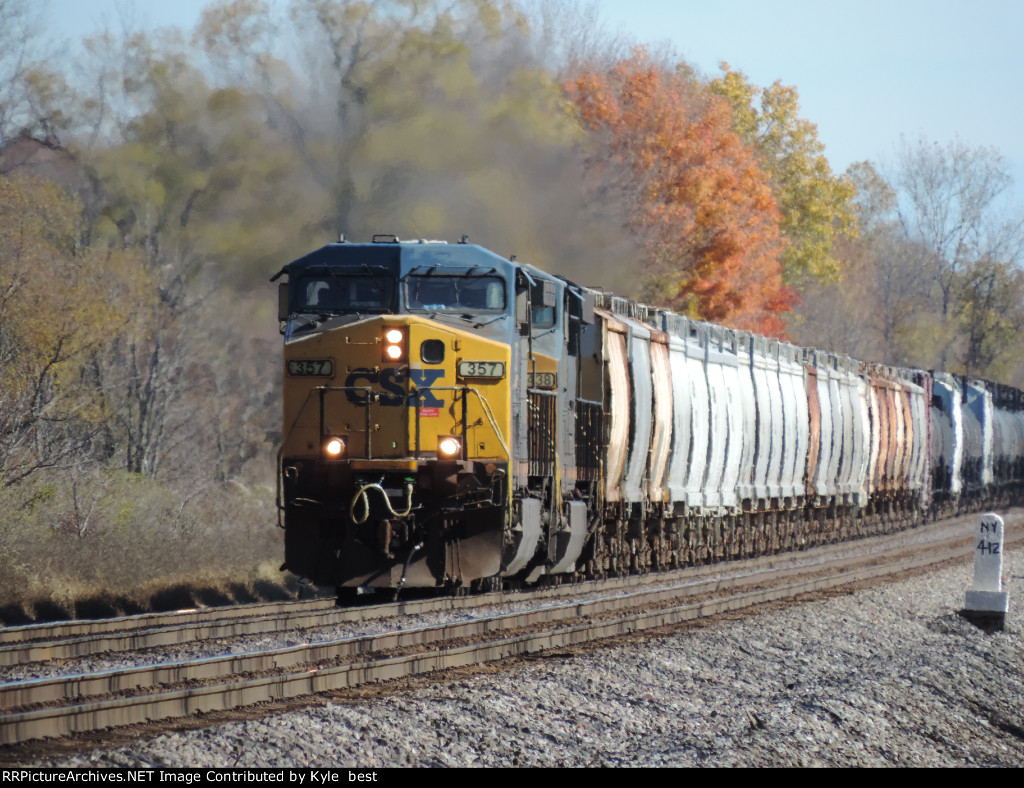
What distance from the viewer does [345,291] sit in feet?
45.4

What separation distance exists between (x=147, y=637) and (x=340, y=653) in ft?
5.92

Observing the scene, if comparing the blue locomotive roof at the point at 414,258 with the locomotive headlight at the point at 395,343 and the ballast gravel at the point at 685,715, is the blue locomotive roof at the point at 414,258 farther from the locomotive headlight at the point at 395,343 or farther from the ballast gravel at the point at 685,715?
the ballast gravel at the point at 685,715

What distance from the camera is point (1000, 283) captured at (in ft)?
291

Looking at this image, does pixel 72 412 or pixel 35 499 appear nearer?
pixel 35 499

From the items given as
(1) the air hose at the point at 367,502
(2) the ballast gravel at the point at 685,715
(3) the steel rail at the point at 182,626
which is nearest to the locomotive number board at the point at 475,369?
(1) the air hose at the point at 367,502

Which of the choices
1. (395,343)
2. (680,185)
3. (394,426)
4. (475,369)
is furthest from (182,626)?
(680,185)

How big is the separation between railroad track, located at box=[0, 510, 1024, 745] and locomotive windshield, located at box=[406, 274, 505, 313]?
3038 mm

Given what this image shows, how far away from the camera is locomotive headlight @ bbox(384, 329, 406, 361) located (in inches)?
526

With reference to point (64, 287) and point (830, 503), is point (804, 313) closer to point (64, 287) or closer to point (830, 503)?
point (830, 503)

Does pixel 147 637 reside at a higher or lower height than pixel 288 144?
lower

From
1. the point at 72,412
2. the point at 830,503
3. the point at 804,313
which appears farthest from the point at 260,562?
the point at 804,313

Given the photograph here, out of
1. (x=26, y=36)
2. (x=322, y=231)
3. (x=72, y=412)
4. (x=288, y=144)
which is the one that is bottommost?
(x=72, y=412)

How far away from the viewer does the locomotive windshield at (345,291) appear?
13742mm

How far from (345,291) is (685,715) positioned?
667 cm
